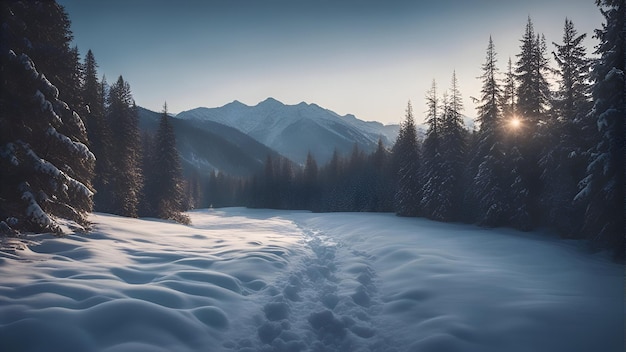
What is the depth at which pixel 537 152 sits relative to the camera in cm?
2327

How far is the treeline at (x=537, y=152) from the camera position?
12.9 m

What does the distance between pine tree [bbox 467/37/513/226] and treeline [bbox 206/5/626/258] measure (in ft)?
0.28

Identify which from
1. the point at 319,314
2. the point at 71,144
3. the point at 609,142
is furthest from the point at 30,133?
the point at 609,142

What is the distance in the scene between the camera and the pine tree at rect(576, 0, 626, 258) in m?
12.5

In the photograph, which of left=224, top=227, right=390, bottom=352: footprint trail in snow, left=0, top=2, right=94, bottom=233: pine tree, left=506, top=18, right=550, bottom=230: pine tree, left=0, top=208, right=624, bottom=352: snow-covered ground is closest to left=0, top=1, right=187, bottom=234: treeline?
left=0, top=2, right=94, bottom=233: pine tree

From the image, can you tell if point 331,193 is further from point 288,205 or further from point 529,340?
point 529,340

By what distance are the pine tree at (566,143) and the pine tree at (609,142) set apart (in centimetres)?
322

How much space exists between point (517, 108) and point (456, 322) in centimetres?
2599

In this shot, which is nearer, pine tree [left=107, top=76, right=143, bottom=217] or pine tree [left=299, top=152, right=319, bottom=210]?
pine tree [left=107, top=76, right=143, bottom=217]

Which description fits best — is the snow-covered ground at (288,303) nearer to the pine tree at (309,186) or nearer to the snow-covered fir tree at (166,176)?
the snow-covered fir tree at (166,176)

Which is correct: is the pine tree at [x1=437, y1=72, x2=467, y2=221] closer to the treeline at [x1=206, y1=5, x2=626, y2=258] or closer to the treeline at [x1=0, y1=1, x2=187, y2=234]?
the treeline at [x1=206, y1=5, x2=626, y2=258]

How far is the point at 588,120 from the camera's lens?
16.0m

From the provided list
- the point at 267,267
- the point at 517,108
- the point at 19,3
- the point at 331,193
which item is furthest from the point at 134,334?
the point at 331,193

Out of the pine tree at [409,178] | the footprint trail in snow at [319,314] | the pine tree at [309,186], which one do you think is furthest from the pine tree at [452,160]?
the pine tree at [309,186]
